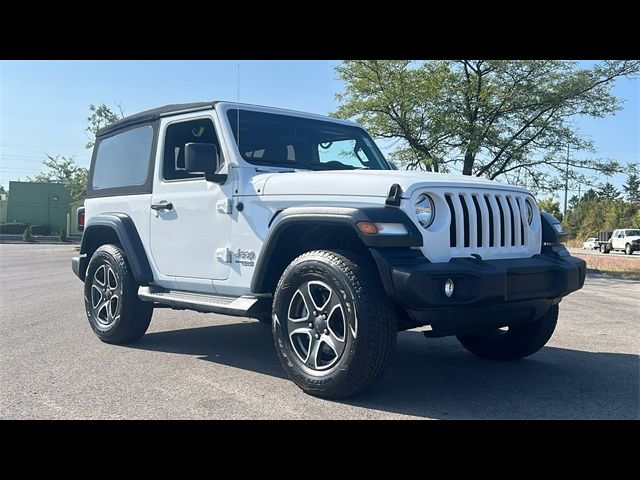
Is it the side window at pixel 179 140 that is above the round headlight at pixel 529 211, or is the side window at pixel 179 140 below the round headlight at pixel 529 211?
above

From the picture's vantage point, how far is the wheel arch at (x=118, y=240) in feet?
19.1

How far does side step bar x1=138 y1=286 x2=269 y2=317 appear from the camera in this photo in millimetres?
4695

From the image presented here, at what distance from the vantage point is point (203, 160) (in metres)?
4.95

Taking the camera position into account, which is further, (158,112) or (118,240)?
(118,240)

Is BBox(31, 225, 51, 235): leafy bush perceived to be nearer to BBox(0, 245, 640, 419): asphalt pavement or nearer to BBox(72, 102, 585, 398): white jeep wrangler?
BBox(0, 245, 640, 419): asphalt pavement

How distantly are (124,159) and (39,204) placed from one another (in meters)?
49.2

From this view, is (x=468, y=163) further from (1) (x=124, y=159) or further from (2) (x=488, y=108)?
(1) (x=124, y=159)

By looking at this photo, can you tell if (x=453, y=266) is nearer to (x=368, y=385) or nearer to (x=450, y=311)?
(x=450, y=311)

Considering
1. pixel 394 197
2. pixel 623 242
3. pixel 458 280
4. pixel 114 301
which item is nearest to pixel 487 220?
pixel 458 280

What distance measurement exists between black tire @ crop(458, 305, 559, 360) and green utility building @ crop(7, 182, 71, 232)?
1983 inches

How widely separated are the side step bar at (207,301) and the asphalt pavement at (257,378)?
505mm

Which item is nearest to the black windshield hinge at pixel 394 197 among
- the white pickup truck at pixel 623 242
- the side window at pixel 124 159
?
the side window at pixel 124 159

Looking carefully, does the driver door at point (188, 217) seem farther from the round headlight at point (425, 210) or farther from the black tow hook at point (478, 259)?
the black tow hook at point (478, 259)
